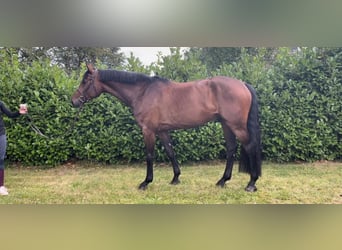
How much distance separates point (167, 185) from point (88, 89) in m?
1.05

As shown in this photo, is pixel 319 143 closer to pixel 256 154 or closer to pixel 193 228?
pixel 256 154

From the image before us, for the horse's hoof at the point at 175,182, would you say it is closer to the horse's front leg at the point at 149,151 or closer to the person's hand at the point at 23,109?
the horse's front leg at the point at 149,151

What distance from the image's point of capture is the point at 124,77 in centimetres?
304

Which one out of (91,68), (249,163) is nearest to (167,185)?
(249,163)

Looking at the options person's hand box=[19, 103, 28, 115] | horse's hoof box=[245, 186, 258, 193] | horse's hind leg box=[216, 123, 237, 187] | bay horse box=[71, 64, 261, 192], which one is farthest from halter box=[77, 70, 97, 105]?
horse's hoof box=[245, 186, 258, 193]

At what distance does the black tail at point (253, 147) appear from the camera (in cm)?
297

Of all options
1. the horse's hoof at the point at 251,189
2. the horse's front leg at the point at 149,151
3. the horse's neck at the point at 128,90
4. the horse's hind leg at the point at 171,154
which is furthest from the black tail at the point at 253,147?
the horse's neck at the point at 128,90

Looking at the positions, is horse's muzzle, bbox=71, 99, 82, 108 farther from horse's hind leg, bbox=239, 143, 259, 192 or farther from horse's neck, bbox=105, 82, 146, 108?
horse's hind leg, bbox=239, 143, 259, 192

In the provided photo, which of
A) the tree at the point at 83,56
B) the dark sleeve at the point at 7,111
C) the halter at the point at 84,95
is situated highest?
the tree at the point at 83,56

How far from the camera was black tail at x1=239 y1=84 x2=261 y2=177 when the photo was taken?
2967mm

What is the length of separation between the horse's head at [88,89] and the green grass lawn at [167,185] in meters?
0.56
